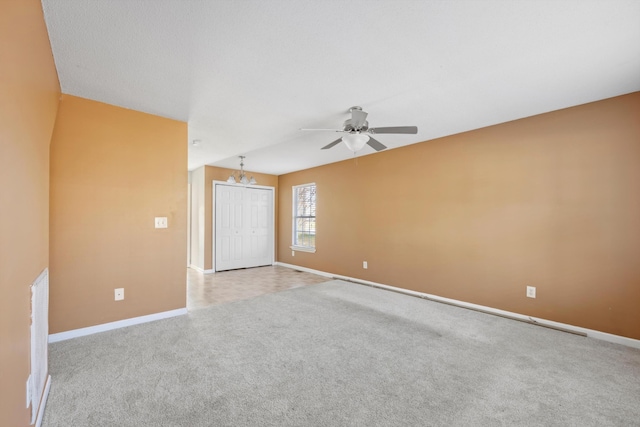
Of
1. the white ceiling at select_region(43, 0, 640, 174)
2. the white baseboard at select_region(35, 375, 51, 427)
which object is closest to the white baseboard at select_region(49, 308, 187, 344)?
the white baseboard at select_region(35, 375, 51, 427)

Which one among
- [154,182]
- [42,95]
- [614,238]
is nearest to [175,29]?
[42,95]

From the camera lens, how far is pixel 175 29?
1714 millimetres

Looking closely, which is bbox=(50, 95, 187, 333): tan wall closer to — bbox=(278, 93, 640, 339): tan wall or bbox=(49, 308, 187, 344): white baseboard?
bbox=(49, 308, 187, 344): white baseboard

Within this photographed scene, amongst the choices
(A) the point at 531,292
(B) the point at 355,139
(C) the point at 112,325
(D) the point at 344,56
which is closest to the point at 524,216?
(A) the point at 531,292

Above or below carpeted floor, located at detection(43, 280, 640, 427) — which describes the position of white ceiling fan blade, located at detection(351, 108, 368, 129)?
above

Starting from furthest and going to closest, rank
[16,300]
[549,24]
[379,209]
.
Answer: [379,209], [549,24], [16,300]

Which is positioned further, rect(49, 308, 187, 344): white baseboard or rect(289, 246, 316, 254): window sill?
rect(289, 246, 316, 254): window sill

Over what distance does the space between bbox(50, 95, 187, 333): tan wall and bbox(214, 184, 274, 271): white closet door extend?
2.88m

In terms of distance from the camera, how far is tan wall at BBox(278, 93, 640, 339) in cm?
258

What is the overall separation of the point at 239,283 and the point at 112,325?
2.27 metres

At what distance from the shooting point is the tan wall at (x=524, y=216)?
2.58 metres

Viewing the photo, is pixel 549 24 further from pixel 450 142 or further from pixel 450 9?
pixel 450 142

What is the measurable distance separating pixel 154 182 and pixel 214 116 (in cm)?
102

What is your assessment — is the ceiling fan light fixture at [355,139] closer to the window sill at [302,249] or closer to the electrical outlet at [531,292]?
the electrical outlet at [531,292]
